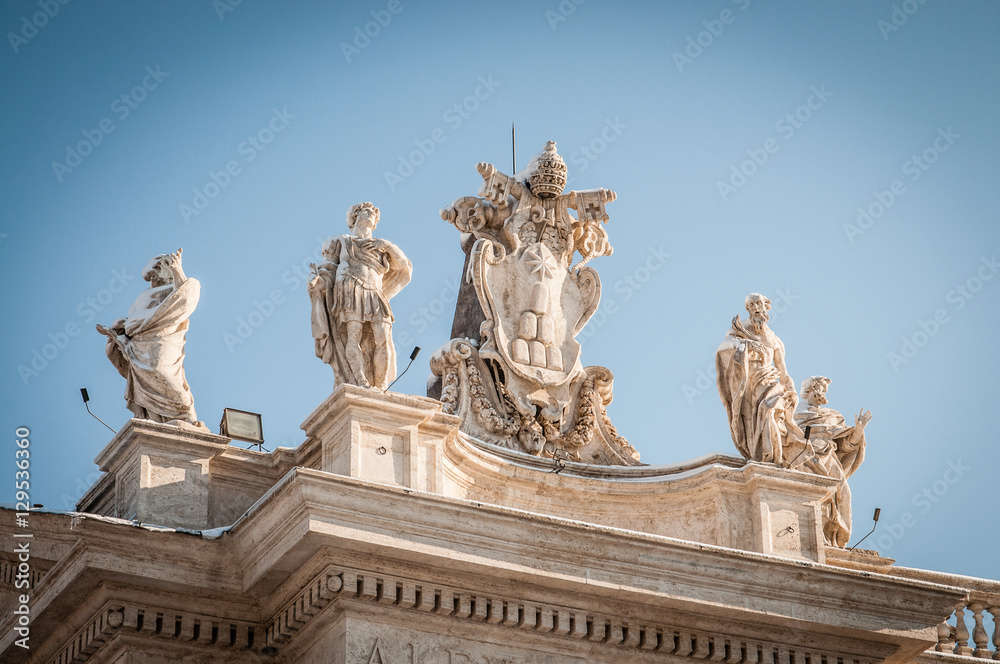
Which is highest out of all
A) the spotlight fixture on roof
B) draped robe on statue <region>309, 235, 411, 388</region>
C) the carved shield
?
the carved shield

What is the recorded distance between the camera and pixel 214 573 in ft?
54.0

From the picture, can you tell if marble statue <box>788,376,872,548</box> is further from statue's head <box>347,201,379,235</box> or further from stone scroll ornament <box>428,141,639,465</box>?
statue's head <box>347,201,379,235</box>

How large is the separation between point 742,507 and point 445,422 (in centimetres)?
308

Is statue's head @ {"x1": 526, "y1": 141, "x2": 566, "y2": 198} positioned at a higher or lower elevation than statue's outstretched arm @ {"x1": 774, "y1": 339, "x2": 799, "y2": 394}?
higher

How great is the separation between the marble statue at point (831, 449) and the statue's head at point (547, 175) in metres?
3.51

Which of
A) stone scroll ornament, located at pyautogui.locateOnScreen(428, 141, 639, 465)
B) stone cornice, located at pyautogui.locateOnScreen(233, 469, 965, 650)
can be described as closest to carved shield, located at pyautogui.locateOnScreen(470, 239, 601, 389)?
stone scroll ornament, located at pyautogui.locateOnScreen(428, 141, 639, 465)

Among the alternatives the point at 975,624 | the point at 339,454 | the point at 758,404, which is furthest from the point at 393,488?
the point at 975,624

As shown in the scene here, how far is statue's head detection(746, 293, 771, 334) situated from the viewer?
1970 centimetres

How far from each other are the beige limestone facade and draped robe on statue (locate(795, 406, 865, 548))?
1493 mm

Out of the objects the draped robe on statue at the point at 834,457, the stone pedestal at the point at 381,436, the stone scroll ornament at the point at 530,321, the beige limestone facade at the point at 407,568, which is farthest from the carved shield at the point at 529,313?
the draped robe on statue at the point at 834,457

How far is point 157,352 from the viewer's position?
57.4 ft

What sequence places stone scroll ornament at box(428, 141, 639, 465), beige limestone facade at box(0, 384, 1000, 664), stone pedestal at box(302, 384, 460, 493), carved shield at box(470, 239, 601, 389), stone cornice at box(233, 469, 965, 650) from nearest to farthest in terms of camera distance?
stone cornice at box(233, 469, 965, 650)
beige limestone facade at box(0, 384, 1000, 664)
stone pedestal at box(302, 384, 460, 493)
stone scroll ornament at box(428, 141, 639, 465)
carved shield at box(470, 239, 601, 389)

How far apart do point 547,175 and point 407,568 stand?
5407 millimetres

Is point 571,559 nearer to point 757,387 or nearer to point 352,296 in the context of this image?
point 352,296
